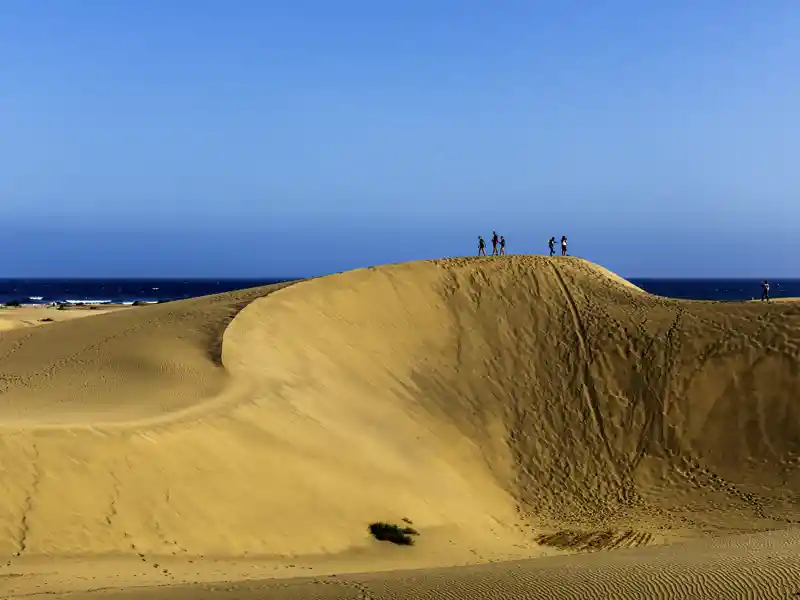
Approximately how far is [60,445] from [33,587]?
4.22 meters

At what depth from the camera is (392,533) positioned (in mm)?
14172

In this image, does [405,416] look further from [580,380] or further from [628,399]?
[628,399]

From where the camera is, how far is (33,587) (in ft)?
31.0

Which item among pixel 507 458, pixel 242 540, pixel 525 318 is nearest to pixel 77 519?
pixel 242 540

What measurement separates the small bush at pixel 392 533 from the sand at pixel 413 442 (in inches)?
8.8

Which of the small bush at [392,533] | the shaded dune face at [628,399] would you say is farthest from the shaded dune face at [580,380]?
the small bush at [392,533]

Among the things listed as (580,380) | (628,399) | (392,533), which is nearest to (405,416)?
(580,380)

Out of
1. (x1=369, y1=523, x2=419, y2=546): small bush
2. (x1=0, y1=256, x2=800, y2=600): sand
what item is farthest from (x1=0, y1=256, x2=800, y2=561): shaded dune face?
(x1=369, y1=523, x2=419, y2=546): small bush

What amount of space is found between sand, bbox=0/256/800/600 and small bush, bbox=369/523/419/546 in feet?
0.73

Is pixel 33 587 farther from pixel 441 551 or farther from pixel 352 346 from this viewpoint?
pixel 352 346

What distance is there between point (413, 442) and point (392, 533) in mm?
5635

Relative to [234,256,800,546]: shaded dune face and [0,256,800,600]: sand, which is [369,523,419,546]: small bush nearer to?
[0,256,800,600]: sand

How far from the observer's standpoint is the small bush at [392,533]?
1405cm

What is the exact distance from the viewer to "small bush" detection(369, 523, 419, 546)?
46.1 ft
